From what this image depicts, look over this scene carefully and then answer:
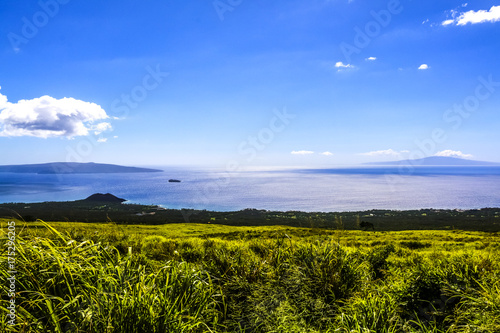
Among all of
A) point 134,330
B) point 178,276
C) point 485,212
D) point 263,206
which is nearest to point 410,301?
point 178,276

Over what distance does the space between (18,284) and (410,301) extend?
257 inches

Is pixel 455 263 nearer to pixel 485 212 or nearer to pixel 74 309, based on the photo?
pixel 74 309

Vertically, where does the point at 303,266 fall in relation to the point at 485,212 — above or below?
above

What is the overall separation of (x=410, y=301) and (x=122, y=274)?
524cm

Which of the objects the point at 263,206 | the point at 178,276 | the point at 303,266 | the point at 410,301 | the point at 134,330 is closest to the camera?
the point at 134,330

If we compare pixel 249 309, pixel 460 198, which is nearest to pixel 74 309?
pixel 249 309

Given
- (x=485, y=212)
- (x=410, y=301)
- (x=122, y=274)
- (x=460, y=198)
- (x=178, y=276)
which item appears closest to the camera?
(x=122, y=274)

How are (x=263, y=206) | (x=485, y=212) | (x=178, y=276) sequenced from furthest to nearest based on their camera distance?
(x=263, y=206)
(x=485, y=212)
(x=178, y=276)

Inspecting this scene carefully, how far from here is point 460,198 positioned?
122 metres

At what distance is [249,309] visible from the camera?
4918mm

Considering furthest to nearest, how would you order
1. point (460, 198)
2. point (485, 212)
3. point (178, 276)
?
point (460, 198)
point (485, 212)
point (178, 276)

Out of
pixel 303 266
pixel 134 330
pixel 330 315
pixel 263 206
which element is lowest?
pixel 263 206

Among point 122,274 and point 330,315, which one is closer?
point 122,274

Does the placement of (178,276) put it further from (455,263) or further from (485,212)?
(485,212)
